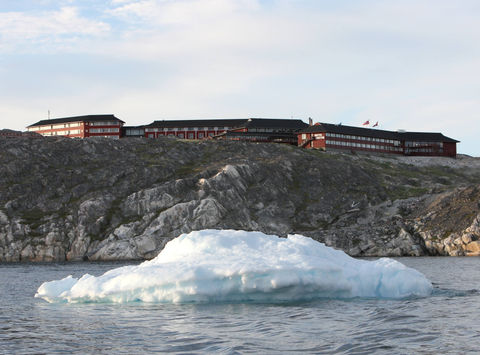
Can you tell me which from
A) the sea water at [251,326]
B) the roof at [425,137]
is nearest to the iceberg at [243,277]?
the sea water at [251,326]

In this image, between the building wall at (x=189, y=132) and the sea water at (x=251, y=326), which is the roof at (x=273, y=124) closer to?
the building wall at (x=189, y=132)

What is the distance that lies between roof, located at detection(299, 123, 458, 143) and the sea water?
144 meters

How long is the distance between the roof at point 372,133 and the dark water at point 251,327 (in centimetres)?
14532

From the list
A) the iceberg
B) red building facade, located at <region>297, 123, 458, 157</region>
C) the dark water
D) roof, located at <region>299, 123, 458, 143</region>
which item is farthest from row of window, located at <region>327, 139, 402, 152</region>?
the dark water

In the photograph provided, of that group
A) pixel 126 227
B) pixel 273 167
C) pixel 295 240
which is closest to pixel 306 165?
pixel 273 167

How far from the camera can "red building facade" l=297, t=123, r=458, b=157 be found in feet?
593

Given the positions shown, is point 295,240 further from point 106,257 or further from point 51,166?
point 51,166

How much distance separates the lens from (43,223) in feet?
400

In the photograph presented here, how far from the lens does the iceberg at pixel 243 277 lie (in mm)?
33375

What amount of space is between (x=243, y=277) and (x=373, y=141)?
532 feet

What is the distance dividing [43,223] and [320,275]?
98238mm

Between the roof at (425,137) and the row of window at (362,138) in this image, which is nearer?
the row of window at (362,138)

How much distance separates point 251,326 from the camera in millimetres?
28000

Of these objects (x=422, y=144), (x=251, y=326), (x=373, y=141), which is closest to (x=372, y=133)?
(x=373, y=141)
